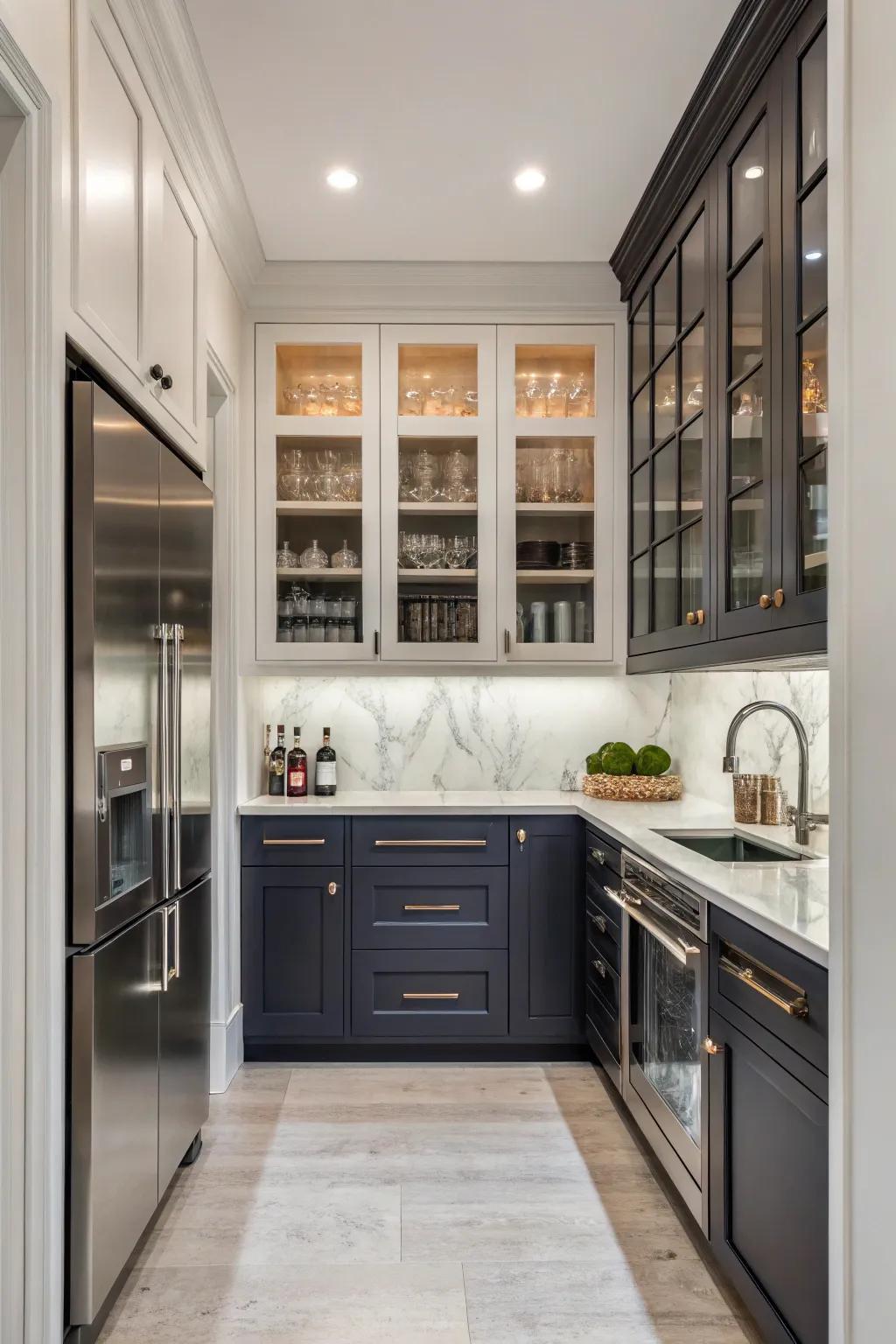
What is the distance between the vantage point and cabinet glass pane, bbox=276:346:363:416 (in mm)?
3477

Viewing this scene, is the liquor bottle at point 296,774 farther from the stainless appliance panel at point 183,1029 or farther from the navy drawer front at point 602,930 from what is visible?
the navy drawer front at point 602,930

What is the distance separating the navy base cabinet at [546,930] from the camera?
320 cm

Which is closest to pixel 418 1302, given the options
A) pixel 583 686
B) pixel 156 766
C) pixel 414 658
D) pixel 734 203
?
pixel 156 766

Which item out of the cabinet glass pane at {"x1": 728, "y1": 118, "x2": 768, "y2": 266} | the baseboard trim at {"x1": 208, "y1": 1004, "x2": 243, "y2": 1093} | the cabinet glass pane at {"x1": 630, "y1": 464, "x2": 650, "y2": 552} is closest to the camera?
the cabinet glass pane at {"x1": 728, "y1": 118, "x2": 768, "y2": 266}

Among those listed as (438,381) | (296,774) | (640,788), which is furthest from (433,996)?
(438,381)

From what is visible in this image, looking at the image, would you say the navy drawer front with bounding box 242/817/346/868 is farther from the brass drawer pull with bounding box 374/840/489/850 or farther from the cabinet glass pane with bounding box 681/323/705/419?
the cabinet glass pane with bounding box 681/323/705/419

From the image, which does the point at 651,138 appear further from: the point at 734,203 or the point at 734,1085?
the point at 734,1085

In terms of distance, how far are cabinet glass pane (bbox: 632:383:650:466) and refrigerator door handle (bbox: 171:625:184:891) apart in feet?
5.79

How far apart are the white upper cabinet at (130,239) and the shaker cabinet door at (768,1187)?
6.05ft

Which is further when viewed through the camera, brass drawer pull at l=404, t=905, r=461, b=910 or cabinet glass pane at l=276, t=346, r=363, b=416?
cabinet glass pane at l=276, t=346, r=363, b=416

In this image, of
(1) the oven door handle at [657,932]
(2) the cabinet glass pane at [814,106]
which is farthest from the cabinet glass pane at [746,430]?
(1) the oven door handle at [657,932]

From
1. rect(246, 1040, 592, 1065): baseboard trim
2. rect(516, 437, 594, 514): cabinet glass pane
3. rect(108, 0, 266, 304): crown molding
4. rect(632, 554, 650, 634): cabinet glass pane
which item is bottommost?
rect(246, 1040, 592, 1065): baseboard trim

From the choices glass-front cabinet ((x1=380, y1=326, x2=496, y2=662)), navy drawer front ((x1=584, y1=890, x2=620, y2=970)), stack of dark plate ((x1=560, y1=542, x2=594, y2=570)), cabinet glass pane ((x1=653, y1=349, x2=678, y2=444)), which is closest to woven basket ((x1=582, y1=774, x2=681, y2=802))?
navy drawer front ((x1=584, y1=890, x2=620, y2=970))

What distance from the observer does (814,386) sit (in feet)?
5.99
